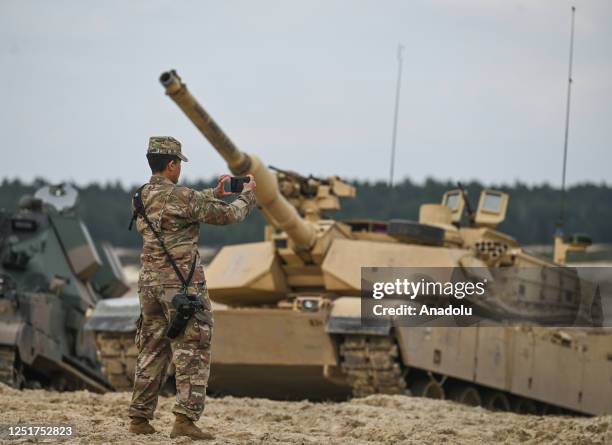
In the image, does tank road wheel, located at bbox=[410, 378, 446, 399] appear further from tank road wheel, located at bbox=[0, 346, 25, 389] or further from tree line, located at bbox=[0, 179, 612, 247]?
tree line, located at bbox=[0, 179, 612, 247]

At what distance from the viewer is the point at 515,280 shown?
1756cm

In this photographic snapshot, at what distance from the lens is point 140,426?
8305 mm

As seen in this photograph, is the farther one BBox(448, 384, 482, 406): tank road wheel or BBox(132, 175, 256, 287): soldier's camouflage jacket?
BBox(448, 384, 482, 406): tank road wheel

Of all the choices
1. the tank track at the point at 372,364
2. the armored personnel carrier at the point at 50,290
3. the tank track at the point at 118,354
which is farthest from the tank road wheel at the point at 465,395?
the armored personnel carrier at the point at 50,290

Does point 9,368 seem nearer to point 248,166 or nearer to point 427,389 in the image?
point 248,166

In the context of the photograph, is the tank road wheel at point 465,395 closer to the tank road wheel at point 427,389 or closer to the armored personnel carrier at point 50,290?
the tank road wheel at point 427,389

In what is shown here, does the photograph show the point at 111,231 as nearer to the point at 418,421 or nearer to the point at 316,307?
the point at 316,307

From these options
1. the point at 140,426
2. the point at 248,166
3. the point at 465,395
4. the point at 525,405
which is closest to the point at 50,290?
the point at 248,166

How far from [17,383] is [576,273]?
8.10 meters

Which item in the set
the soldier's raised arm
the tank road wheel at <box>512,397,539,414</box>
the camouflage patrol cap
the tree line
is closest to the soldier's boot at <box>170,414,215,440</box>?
the soldier's raised arm

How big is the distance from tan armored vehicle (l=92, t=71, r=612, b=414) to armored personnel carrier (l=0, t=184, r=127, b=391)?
1197 mm

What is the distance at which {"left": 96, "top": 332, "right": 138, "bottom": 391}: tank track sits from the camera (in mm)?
16125

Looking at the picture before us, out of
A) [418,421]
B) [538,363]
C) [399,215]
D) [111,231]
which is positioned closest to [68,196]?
[538,363]

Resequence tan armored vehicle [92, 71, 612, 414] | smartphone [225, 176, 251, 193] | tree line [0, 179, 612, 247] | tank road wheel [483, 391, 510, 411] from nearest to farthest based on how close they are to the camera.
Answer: smartphone [225, 176, 251, 193], tan armored vehicle [92, 71, 612, 414], tank road wheel [483, 391, 510, 411], tree line [0, 179, 612, 247]
